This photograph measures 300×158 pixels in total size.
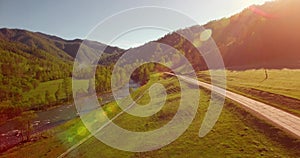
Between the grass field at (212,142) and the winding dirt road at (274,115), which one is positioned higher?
the winding dirt road at (274,115)

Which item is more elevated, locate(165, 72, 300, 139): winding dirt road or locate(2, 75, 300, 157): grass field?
locate(165, 72, 300, 139): winding dirt road

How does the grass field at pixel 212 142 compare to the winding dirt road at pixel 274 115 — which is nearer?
the grass field at pixel 212 142

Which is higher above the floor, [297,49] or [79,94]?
[297,49]

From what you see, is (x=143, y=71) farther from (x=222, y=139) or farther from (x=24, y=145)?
(x=222, y=139)

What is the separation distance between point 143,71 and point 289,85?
14315cm

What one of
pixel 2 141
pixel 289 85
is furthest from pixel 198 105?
pixel 2 141

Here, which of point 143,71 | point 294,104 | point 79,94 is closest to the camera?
point 294,104

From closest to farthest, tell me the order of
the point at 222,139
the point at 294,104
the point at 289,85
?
the point at 222,139
the point at 294,104
the point at 289,85

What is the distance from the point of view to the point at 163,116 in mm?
49250

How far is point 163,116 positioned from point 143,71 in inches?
5521

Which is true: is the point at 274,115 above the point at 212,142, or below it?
above

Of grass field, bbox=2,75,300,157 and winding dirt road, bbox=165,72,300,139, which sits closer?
grass field, bbox=2,75,300,157

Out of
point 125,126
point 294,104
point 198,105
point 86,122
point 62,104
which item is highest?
point 294,104

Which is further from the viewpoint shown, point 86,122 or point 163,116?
point 86,122
